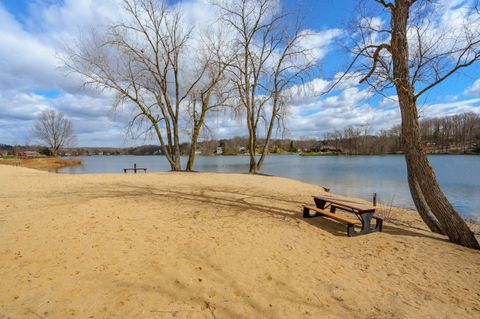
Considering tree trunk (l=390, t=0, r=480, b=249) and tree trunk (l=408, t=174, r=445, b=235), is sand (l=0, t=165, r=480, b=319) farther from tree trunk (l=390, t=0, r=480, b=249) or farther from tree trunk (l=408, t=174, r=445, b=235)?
tree trunk (l=390, t=0, r=480, b=249)

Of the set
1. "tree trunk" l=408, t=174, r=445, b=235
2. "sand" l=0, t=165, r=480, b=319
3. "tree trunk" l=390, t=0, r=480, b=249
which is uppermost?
Result: "tree trunk" l=390, t=0, r=480, b=249

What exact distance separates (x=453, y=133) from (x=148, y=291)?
9065 centimetres

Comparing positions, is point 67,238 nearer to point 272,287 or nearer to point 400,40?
point 272,287

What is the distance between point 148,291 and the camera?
7.80ft

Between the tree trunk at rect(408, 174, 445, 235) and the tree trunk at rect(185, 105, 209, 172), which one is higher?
the tree trunk at rect(185, 105, 209, 172)

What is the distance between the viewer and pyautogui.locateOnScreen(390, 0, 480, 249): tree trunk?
14.8 feet

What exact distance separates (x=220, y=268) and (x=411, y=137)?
174 inches

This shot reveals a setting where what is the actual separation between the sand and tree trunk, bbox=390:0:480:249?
651 mm

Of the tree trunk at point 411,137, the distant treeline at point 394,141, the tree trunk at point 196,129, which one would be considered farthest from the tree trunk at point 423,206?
the distant treeline at point 394,141

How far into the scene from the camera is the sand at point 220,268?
2.22 metres

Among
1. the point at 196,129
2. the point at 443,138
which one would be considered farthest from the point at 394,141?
the point at 196,129

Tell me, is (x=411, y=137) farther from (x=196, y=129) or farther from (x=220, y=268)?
(x=196, y=129)

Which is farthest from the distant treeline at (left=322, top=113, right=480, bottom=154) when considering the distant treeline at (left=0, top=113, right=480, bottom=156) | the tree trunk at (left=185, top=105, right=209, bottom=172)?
the tree trunk at (left=185, top=105, right=209, bottom=172)

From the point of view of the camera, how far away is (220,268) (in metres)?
2.90
